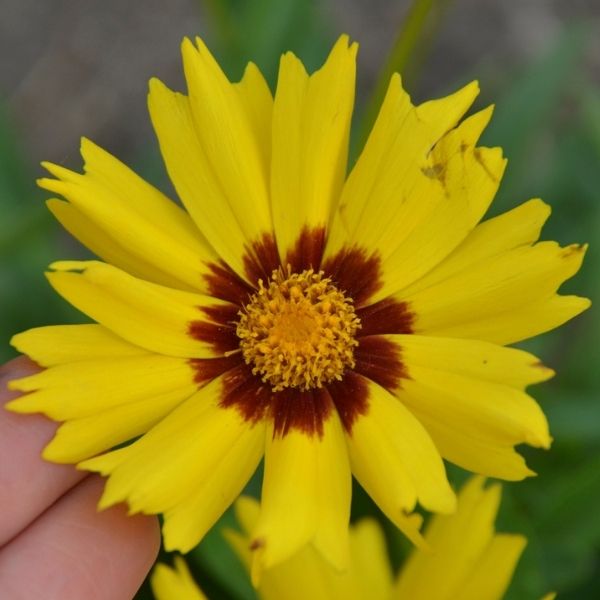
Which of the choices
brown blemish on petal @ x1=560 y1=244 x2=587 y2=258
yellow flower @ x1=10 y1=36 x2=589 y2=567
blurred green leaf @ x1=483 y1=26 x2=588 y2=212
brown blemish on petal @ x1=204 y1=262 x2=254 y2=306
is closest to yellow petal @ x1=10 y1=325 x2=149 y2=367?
yellow flower @ x1=10 y1=36 x2=589 y2=567

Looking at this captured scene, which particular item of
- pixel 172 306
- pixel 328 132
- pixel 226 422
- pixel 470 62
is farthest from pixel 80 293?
pixel 470 62

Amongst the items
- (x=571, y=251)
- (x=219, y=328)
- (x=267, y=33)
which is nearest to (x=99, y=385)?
(x=219, y=328)

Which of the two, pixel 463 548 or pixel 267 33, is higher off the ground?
pixel 267 33

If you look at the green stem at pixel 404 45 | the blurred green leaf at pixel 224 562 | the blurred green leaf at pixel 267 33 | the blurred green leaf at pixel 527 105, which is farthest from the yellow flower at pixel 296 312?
the blurred green leaf at pixel 527 105

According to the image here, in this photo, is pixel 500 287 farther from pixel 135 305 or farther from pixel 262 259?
pixel 135 305

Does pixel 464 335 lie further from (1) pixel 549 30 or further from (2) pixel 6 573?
(1) pixel 549 30

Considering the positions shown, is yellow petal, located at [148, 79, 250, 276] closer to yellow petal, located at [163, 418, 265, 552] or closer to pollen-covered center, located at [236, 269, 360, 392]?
pollen-covered center, located at [236, 269, 360, 392]
